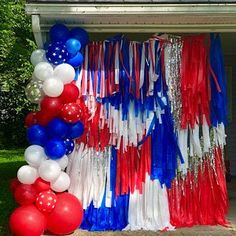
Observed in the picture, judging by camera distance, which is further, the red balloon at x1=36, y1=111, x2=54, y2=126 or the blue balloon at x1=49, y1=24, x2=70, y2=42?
the blue balloon at x1=49, y1=24, x2=70, y2=42

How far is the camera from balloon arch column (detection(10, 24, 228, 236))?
629 cm

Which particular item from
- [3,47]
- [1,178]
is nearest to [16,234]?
[3,47]

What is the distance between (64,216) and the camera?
5723 millimetres

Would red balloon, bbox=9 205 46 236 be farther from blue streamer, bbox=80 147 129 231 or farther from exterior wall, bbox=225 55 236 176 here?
exterior wall, bbox=225 55 236 176

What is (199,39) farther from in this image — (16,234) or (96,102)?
(16,234)

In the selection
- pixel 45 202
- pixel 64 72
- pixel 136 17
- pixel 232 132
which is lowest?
pixel 45 202

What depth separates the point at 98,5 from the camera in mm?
5684

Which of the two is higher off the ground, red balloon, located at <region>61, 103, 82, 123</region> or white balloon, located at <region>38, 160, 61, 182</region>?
red balloon, located at <region>61, 103, 82, 123</region>

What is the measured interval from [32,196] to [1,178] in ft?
21.1

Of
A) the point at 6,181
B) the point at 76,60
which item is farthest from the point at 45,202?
the point at 6,181

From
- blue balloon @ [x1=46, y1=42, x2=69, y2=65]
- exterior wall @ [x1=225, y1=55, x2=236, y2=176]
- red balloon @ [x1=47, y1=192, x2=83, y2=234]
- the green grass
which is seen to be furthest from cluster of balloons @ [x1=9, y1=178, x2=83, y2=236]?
exterior wall @ [x1=225, y1=55, x2=236, y2=176]

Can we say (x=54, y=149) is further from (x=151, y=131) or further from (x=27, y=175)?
(x=151, y=131)

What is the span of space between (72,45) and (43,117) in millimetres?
936

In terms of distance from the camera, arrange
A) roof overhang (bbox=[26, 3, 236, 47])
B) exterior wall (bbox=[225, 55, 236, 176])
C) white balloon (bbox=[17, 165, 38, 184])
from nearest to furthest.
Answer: roof overhang (bbox=[26, 3, 236, 47]) < white balloon (bbox=[17, 165, 38, 184]) < exterior wall (bbox=[225, 55, 236, 176])
